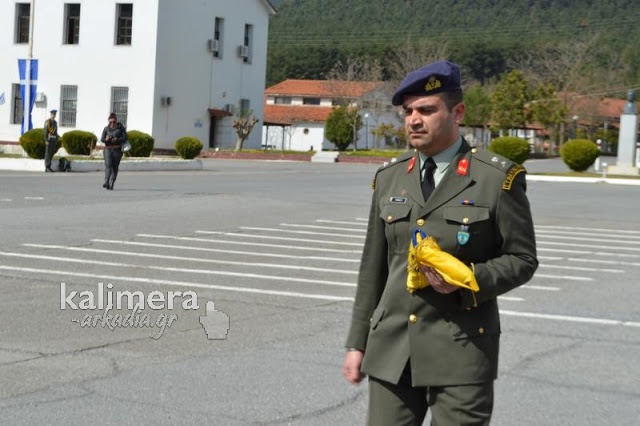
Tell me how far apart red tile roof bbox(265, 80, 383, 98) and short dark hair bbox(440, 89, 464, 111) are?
291 ft

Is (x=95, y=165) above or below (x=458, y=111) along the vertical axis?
below

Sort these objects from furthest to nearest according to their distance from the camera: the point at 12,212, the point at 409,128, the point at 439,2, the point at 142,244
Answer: the point at 439,2 → the point at 12,212 → the point at 142,244 → the point at 409,128

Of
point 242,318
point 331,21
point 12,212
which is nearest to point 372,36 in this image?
point 331,21

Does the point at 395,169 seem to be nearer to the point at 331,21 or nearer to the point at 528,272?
the point at 528,272

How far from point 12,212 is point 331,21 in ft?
442

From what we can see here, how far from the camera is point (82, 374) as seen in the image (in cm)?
689

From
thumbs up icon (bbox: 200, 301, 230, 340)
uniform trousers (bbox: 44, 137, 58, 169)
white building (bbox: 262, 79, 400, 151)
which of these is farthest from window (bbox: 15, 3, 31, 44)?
thumbs up icon (bbox: 200, 301, 230, 340)

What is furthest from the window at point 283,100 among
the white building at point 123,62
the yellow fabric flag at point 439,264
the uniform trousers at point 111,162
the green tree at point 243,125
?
the yellow fabric flag at point 439,264

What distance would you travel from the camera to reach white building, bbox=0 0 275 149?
5472 centimetres

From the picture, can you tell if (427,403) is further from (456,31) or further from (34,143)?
(456,31)

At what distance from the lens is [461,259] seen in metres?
3.72

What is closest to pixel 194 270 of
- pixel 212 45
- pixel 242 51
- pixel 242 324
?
pixel 242 324

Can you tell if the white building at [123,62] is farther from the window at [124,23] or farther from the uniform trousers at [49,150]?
the uniform trousers at [49,150]

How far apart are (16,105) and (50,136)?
28.3 metres
